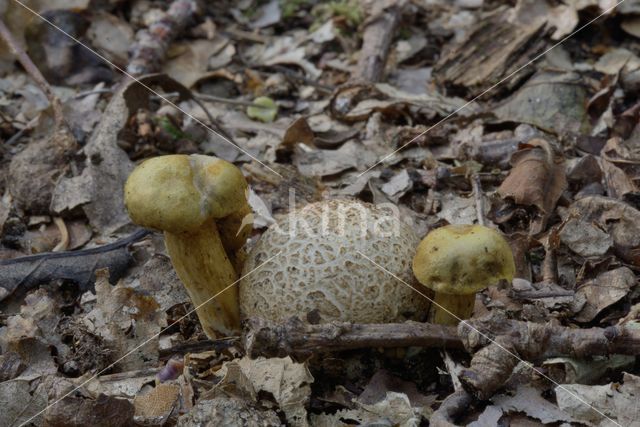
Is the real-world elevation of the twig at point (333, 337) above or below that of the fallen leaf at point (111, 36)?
below

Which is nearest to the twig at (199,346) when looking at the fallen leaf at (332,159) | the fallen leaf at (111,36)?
the fallen leaf at (332,159)

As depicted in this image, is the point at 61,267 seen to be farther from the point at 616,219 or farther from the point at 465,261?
the point at 616,219

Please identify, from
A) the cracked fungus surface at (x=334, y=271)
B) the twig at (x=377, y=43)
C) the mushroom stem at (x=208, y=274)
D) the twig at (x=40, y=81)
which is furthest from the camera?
the twig at (x=377, y=43)

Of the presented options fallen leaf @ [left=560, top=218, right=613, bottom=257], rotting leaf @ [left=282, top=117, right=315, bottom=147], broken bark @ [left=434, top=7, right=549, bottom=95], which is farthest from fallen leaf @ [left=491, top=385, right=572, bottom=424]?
broken bark @ [left=434, top=7, right=549, bottom=95]

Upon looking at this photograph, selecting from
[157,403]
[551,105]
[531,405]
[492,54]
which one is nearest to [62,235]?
[157,403]

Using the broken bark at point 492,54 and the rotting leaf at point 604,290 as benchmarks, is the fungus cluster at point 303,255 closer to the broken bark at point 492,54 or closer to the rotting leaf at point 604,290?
the rotting leaf at point 604,290

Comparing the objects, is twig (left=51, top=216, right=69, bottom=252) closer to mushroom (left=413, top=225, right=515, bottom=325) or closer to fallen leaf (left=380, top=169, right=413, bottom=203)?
fallen leaf (left=380, top=169, right=413, bottom=203)

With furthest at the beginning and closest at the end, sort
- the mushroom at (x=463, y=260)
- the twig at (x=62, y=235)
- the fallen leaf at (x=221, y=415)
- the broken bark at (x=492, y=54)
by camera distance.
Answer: the broken bark at (x=492, y=54) → the twig at (x=62, y=235) → the mushroom at (x=463, y=260) → the fallen leaf at (x=221, y=415)
